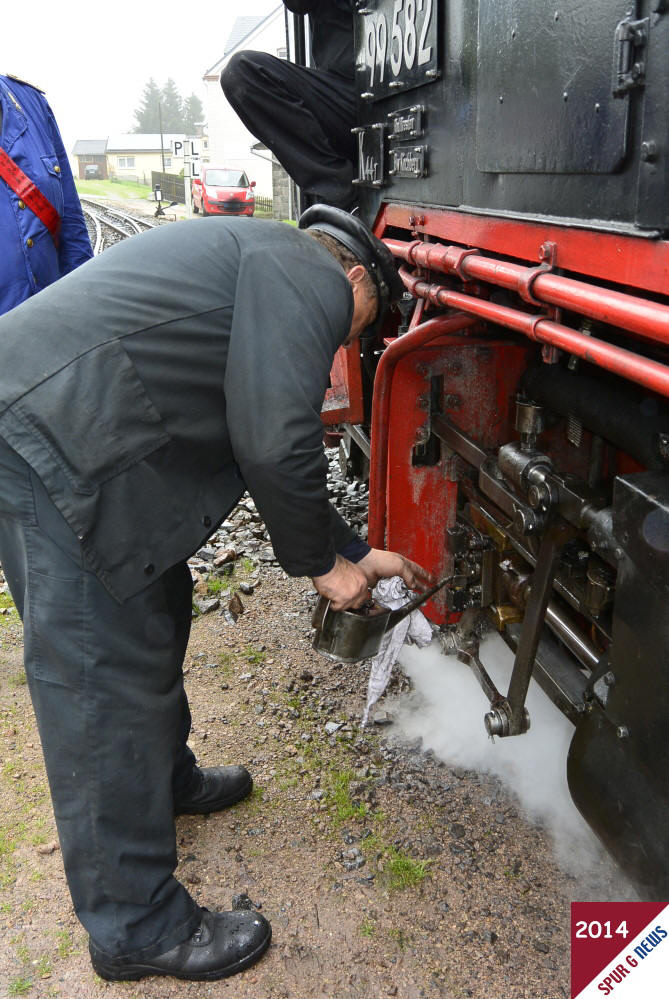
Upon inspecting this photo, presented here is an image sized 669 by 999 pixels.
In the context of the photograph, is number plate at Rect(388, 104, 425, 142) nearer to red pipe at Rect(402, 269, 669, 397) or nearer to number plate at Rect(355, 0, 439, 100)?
number plate at Rect(355, 0, 439, 100)

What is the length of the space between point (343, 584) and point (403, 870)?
0.94 m

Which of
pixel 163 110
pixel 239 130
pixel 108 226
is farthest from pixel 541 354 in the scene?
pixel 163 110

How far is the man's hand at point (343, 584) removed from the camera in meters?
2.07

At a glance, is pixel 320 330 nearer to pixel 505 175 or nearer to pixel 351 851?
pixel 505 175

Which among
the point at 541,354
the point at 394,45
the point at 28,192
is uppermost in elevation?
the point at 394,45

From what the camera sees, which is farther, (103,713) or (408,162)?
(408,162)

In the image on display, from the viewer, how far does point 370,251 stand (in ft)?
6.71

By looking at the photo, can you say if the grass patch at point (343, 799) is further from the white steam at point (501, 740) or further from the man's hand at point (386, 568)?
the man's hand at point (386, 568)

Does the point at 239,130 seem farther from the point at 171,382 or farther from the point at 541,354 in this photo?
the point at 171,382

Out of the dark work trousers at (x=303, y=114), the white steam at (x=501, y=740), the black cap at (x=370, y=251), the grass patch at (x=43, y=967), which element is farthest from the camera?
the dark work trousers at (x=303, y=114)

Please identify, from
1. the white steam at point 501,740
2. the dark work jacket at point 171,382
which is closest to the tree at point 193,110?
the white steam at point 501,740

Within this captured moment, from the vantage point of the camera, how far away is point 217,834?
8.53 ft

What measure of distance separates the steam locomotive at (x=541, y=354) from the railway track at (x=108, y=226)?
45.0ft

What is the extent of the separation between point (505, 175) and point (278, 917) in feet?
6.58
